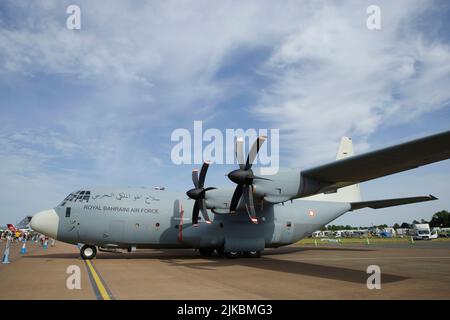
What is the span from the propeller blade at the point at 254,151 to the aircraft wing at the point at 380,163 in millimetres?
2335

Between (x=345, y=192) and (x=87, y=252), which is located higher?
(x=345, y=192)

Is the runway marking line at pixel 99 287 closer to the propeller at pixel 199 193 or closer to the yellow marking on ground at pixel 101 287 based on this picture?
the yellow marking on ground at pixel 101 287

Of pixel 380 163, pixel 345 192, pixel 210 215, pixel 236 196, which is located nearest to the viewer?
pixel 380 163

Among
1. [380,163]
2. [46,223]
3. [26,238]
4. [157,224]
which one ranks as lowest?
[26,238]

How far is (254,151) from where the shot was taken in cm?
1580

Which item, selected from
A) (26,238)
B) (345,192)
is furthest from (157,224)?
(26,238)

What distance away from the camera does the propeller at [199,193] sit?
18766 mm

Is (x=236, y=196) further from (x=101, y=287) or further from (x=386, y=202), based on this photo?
(x=386, y=202)

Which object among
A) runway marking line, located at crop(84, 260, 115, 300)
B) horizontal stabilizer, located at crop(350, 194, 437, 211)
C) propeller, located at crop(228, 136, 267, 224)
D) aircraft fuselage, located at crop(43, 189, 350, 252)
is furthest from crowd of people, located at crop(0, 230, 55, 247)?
horizontal stabilizer, located at crop(350, 194, 437, 211)

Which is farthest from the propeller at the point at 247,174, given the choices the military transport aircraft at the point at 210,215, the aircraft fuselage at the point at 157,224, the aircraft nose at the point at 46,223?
the aircraft nose at the point at 46,223

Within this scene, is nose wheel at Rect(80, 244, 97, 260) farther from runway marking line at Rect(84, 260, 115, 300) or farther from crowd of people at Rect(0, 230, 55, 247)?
crowd of people at Rect(0, 230, 55, 247)

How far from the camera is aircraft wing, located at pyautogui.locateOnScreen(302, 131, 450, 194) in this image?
11.3 m

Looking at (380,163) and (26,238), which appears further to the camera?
(26,238)

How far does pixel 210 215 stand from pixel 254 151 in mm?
7110
